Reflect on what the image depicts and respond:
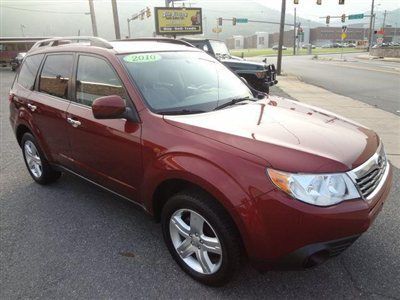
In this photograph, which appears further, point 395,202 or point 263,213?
point 395,202

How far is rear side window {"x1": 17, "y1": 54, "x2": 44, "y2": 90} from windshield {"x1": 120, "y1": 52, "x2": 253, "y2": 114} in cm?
175

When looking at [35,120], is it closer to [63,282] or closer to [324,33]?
[63,282]

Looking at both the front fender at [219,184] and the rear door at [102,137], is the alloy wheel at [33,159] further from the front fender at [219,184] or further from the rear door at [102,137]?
the front fender at [219,184]

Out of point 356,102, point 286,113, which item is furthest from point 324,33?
point 286,113

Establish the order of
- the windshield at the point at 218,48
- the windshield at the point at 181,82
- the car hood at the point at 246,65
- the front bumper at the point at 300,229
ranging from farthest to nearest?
the windshield at the point at 218,48
the car hood at the point at 246,65
the windshield at the point at 181,82
the front bumper at the point at 300,229

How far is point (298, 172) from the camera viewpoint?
2.42 meters

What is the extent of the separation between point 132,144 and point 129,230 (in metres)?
1.05

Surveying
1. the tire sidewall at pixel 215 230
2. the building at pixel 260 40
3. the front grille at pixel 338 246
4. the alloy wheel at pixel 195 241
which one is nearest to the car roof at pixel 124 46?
the tire sidewall at pixel 215 230

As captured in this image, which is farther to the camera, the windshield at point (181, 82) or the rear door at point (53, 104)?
the rear door at point (53, 104)

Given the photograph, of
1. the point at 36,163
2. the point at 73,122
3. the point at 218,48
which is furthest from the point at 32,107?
the point at 218,48

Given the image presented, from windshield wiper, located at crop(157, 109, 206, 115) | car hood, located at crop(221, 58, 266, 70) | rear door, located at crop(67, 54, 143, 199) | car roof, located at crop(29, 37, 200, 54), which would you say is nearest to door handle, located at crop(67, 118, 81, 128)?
rear door, located at crop(67, 54, 143, 199)

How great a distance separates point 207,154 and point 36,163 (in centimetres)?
316

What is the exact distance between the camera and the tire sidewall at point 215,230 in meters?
2.71

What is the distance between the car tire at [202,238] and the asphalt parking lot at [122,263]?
137 mm
